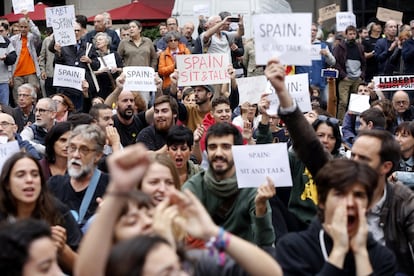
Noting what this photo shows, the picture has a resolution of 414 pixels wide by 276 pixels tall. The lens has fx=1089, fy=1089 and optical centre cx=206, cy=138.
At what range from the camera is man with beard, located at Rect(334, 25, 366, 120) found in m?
18.0

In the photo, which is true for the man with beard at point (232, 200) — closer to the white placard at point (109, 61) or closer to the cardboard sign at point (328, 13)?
the white placard at point (109, 61)

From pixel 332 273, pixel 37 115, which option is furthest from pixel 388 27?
pixel 332 273

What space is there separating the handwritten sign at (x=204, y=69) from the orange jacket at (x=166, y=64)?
3176 mm

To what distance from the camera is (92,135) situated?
7.94m

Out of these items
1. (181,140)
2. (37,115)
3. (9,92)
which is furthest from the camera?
(9,92)

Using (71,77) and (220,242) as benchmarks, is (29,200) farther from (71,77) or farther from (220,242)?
(71,77)

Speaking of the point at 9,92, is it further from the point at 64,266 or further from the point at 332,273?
the point at 332,273

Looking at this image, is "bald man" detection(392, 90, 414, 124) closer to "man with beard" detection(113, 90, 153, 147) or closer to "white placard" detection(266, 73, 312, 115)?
"man with beard" detection(113, 90, 153, 147)

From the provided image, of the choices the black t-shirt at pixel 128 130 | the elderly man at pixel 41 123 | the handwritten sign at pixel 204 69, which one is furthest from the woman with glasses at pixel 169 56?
the elderly man at pixel 41 123

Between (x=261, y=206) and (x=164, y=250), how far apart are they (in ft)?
9.07

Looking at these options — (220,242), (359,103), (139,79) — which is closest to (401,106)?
(359,103)

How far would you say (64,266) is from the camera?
6.20m

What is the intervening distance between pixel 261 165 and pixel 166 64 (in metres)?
9.06

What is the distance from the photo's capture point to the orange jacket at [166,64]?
52.1 ft
